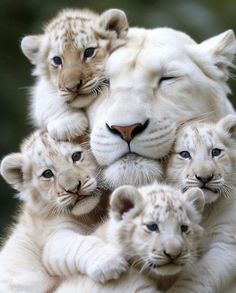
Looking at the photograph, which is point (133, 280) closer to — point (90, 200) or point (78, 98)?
point (90, 200)

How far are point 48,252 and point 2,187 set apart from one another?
25.6ft

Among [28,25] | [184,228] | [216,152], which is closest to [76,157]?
[216,152]

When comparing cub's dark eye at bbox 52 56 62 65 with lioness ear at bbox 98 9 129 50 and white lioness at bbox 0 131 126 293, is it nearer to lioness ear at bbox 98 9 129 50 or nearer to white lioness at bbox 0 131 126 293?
lioness ear at bbox 98 9 129 50

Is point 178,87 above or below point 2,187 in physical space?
above

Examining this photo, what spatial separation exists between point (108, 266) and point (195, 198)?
0.68 meters

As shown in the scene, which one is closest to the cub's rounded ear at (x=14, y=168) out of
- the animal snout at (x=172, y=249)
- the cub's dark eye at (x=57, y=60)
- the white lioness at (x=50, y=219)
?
the white lioness at (x=50, y=219)

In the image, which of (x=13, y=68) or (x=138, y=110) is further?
(x=13, y=68)

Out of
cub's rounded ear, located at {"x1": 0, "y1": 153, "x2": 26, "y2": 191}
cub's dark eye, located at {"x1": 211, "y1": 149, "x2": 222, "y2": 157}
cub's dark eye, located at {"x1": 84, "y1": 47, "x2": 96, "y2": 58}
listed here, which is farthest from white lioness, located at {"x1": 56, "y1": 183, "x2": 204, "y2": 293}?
cub's dark eye, located at {"x1": 84, "y1": 47, "x2": 96, "y2": 58}

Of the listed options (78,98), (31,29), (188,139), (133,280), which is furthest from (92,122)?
(31,29)

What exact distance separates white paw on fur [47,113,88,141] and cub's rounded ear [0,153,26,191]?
330 millimetres

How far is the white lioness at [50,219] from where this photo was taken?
283 inches

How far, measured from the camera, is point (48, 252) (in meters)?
7.39

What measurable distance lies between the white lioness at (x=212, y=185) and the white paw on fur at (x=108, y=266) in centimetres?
37

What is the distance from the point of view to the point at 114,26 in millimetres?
7844
